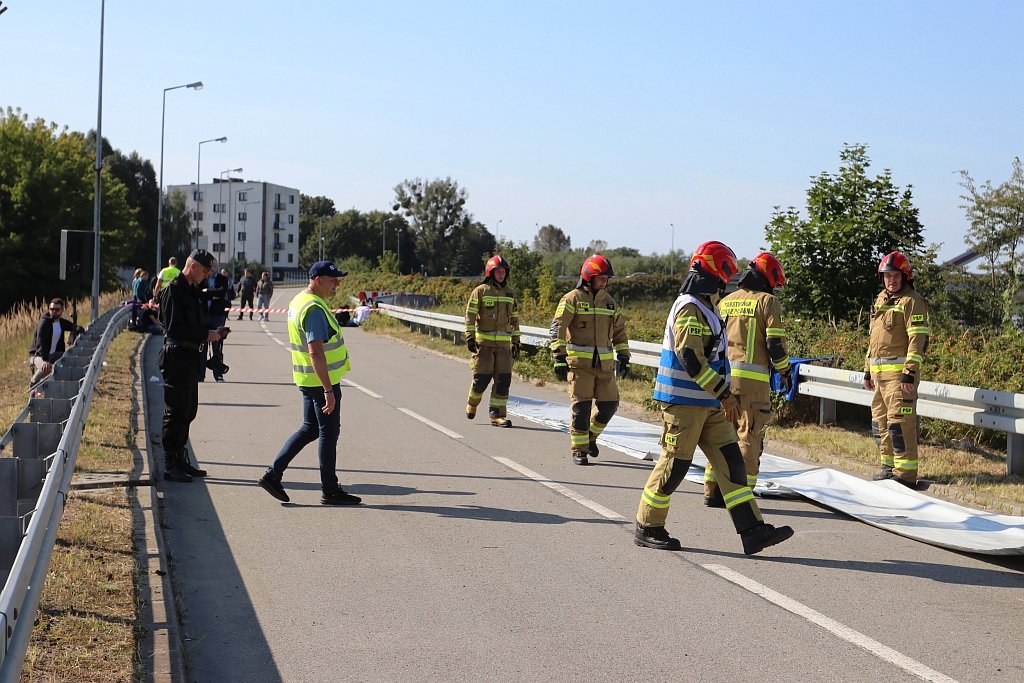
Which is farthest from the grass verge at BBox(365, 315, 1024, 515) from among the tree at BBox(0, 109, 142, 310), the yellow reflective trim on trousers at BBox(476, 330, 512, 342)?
the tree at BBox(0, 109, 142, 310)

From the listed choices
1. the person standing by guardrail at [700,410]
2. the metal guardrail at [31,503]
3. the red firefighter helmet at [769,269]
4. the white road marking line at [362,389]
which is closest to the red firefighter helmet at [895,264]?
the red firefighter helmet at [769,269]

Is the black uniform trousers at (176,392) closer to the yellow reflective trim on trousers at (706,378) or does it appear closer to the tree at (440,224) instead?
the yellow reflective trim on trousers at (706,378)

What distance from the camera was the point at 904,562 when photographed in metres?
6.89

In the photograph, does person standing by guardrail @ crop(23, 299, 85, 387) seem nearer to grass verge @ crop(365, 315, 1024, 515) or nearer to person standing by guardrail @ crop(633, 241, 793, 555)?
grass verge @ crop(365, 315, 1024, 515)

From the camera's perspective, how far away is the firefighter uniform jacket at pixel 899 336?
959 cm

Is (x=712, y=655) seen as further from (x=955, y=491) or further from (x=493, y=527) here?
(x=955, y=491)

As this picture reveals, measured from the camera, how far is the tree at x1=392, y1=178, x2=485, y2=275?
115562 millimetres

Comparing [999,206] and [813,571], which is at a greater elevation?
[999,206]

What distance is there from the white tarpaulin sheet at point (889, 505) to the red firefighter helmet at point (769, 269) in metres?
1.75

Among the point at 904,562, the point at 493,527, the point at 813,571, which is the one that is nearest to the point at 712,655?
the point at 813,571

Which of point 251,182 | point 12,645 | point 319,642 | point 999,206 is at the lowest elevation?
point 319,642

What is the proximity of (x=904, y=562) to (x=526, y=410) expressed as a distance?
26.2 ft

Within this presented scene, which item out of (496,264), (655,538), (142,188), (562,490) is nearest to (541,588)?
(655,538)

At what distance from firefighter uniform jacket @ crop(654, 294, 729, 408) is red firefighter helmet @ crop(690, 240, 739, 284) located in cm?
20
